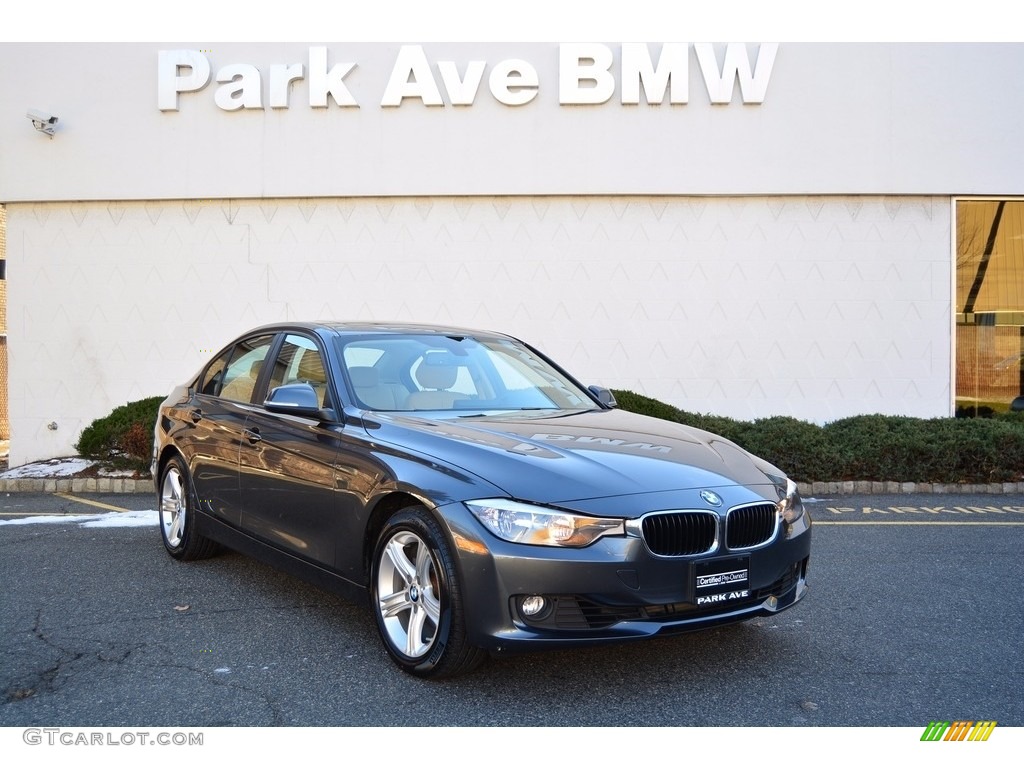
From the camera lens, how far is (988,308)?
40.7ft

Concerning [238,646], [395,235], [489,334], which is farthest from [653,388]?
[238,646]

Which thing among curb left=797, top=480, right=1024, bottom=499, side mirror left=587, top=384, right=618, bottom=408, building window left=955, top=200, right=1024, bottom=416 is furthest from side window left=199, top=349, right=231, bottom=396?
building window left=955, top=200, right=1024, bottom=416

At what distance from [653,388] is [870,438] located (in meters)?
2.84

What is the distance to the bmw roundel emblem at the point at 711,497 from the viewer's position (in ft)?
12.5

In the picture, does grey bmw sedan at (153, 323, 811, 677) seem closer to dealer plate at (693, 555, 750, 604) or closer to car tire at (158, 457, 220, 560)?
dealer plate at (693, 555, 750, 604)

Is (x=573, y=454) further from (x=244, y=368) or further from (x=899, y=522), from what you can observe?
(x=899, y=522)

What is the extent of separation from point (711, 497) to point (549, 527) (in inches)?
28.9

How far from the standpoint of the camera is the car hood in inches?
146

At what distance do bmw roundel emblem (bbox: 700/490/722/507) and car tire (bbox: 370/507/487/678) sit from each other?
3.50ft

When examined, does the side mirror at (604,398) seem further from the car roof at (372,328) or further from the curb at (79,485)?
the curb at (79,485)

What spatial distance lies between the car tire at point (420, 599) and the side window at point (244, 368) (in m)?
1.94

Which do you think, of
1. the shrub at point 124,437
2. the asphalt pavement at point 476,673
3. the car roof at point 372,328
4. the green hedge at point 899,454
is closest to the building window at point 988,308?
the green hedge at point 899,454

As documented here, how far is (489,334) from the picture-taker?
5910 mm
